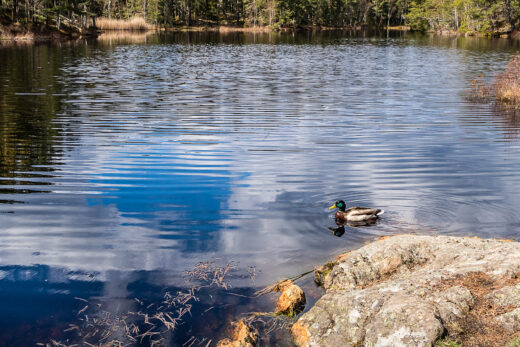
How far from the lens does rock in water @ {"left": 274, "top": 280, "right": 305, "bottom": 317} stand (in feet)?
25.9

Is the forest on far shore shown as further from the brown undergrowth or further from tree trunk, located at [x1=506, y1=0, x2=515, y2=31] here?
the brown undergrowth

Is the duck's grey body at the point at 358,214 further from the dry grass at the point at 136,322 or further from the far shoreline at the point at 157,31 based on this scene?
the far shoreline at the point at 157,31

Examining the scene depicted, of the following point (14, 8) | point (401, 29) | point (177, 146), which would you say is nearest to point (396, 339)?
point (177, 146)

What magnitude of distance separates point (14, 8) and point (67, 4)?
9.74m

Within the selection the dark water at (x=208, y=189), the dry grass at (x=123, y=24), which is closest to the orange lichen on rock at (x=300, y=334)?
the dark water at (x=208, y=189)

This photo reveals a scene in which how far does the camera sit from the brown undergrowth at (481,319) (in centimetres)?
584

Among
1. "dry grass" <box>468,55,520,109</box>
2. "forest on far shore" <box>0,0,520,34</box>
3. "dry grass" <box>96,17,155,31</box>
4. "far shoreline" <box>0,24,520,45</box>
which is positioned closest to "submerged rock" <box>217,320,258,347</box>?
"dry grass" <box>468,55,520,109</box>

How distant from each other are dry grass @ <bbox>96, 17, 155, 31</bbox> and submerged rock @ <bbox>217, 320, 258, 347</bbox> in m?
122

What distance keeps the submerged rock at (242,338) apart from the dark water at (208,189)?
0.34 metres

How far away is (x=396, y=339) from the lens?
610 cm

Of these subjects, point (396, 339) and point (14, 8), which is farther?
point (14, 8)

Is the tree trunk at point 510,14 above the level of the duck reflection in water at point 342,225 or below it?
above

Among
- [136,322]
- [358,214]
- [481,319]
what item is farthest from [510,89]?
[136,322]

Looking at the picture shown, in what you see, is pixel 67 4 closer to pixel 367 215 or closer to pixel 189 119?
pixel 189 119
